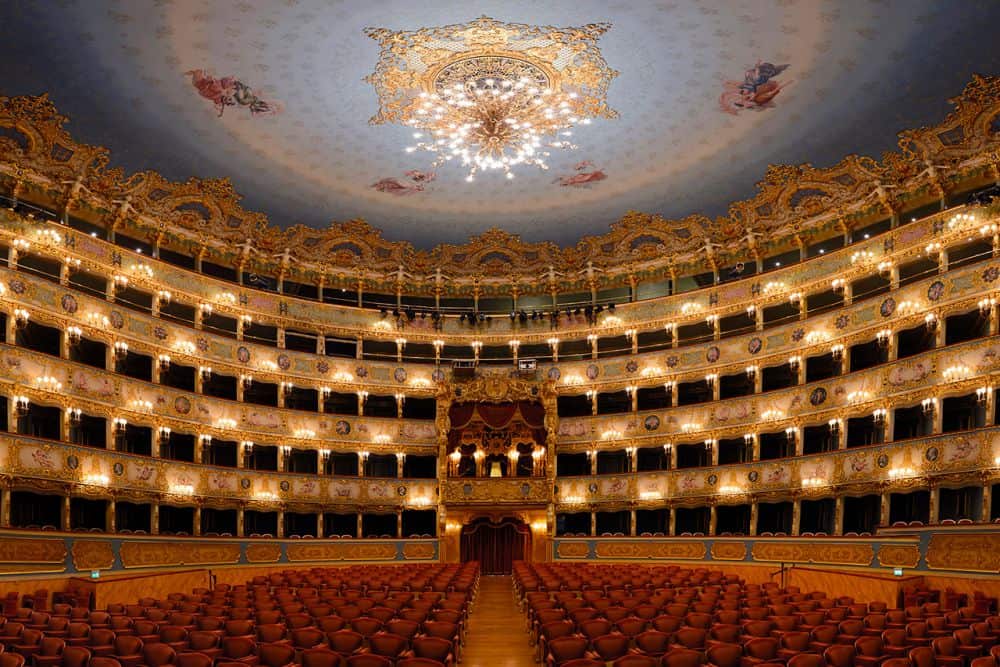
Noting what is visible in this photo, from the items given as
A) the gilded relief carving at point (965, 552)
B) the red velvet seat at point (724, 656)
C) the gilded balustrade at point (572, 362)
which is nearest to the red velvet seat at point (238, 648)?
the red velvet seat at point (724, 656)

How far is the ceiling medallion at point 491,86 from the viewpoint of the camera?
67.2 feet

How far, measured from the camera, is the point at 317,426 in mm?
31000

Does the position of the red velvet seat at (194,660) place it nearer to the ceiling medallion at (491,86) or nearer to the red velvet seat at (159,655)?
the red velvet seat at (159,655)

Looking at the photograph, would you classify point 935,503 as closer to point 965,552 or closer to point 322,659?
point 965,552

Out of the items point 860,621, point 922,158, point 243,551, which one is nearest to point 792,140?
point 922,158

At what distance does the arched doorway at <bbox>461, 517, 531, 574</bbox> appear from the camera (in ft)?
108

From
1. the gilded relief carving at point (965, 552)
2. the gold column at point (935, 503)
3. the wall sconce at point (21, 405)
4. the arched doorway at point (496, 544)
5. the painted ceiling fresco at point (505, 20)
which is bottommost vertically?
the arched doorway at point (496, 544)

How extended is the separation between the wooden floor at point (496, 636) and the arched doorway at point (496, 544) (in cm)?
1100

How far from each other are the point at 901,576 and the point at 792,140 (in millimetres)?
13327

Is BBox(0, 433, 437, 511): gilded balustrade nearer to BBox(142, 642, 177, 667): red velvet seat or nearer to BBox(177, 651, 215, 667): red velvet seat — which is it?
BBox(142, 642, 177, 667): red velvet seat

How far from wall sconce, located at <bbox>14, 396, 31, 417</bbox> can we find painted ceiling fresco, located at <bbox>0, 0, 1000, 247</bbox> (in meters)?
7.33

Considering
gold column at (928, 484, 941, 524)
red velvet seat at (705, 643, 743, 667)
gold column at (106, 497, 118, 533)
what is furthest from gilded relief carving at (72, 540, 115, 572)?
gold column at (928, 484, 941, 524)

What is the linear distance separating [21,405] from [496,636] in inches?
578

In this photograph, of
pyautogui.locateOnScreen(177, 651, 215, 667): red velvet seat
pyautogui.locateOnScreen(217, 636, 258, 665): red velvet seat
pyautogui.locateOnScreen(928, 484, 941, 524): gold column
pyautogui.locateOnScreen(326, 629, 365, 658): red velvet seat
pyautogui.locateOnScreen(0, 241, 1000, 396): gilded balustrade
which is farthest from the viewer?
pyautogui.locateOnScreen(0, 241, 1000, 396): gilded balustrade
